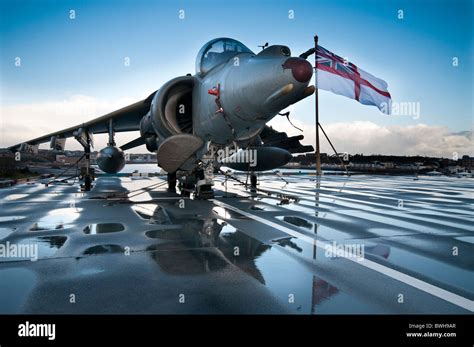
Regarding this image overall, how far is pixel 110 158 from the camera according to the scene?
15.8m

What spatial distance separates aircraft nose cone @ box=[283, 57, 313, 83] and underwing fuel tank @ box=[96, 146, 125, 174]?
1208cm

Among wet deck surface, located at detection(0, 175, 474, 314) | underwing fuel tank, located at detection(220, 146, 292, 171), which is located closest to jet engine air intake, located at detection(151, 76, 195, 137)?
wet deck surface, located at detection(0, 175, 474, 314)

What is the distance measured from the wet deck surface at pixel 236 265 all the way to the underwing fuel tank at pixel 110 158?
803 cm

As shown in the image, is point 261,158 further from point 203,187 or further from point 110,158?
point 110,158

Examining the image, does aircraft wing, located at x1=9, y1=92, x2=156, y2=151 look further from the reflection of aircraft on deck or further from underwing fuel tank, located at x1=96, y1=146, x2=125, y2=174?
the reflection of aircraft on deck

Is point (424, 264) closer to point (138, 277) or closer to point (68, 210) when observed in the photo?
point (138, 277)

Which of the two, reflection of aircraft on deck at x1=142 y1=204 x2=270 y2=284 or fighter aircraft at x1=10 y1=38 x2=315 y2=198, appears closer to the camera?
reflection of aircraft on deck at x1=142 y1=204 x2=270 y2=284

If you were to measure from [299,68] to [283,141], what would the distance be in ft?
30.7

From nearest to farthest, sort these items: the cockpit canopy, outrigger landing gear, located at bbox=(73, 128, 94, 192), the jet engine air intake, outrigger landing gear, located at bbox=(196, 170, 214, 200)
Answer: the cockpit canopy < the jet engine air intake < outrigger landing gear, located at bbox=(196, 170, 214, 200) < outrigger landing gear, located at bbox=(73, 128, 94, 192)

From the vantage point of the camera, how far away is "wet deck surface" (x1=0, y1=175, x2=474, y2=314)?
3.05 meters

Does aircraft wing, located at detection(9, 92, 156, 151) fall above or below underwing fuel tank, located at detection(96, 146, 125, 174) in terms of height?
above

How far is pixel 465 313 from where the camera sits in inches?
112

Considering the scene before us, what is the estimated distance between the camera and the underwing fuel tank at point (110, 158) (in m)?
15.8
